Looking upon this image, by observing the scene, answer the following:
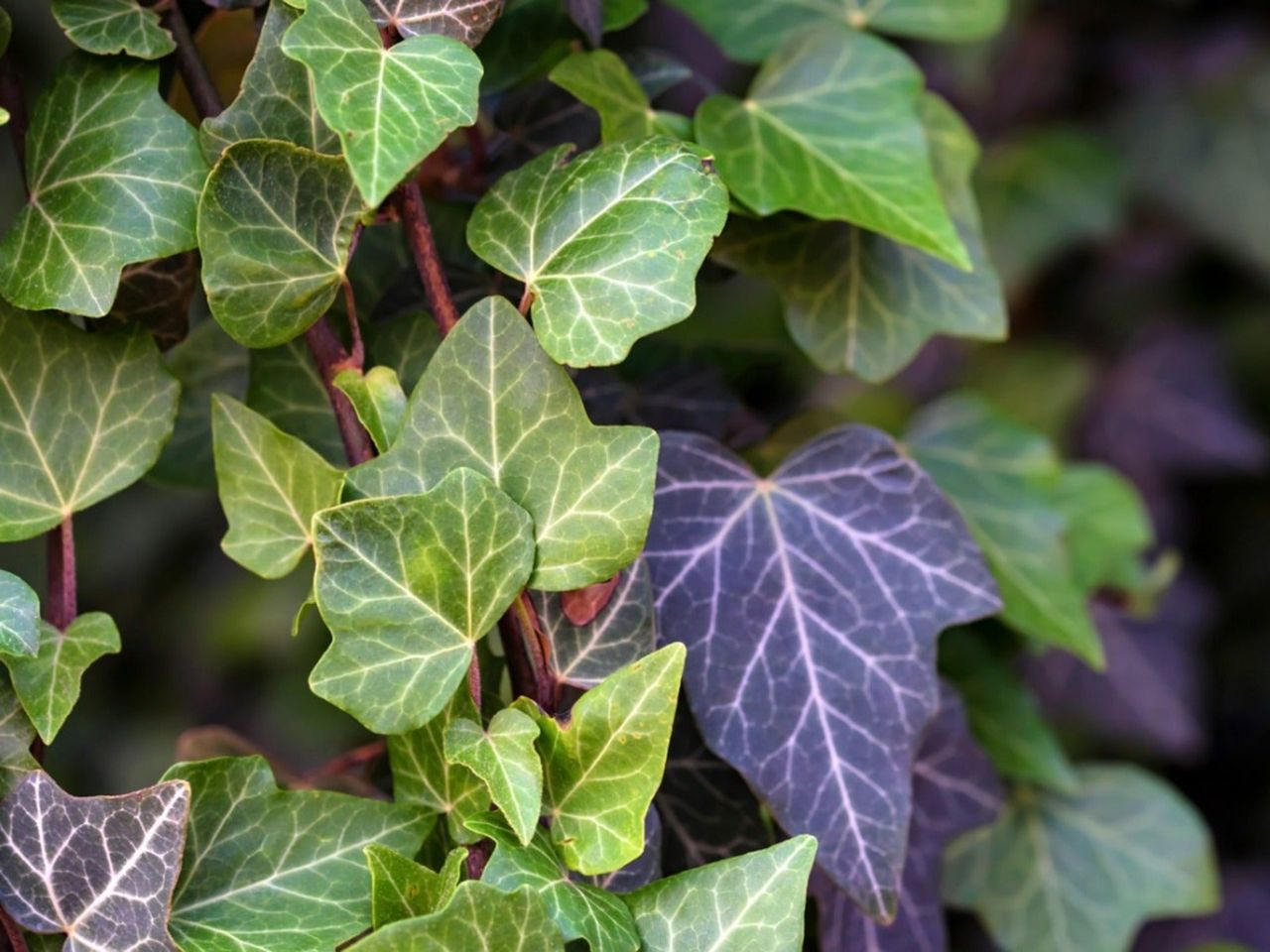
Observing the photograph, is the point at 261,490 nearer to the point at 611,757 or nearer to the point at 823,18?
the point at 611,757

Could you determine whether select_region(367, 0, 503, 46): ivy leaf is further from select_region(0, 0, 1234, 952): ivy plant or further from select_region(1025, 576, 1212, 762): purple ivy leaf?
select_region(1025, 576, 1212, 762): purple ivy leaf

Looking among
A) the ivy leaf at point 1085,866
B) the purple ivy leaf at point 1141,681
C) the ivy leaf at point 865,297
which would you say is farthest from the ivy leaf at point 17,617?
the purple ivy leaf at point 1141,681

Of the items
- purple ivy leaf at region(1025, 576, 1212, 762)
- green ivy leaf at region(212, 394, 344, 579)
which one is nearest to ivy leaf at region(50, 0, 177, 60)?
green ivy leaf at region(212, 394, 344, 579)

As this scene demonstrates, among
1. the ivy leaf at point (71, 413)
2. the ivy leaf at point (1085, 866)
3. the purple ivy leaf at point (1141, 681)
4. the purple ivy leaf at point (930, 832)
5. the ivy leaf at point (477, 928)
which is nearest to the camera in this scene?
→ the ivy leaf at point (477, 928)

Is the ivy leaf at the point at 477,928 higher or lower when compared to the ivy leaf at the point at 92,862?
higher

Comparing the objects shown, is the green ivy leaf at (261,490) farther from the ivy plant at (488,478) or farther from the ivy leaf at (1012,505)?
the ivy leaf at (1012,505)

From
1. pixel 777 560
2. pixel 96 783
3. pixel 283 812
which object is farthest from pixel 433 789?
pixel 96 783

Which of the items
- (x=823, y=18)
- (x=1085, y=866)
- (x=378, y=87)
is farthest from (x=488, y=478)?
(x=1085, y=866)
